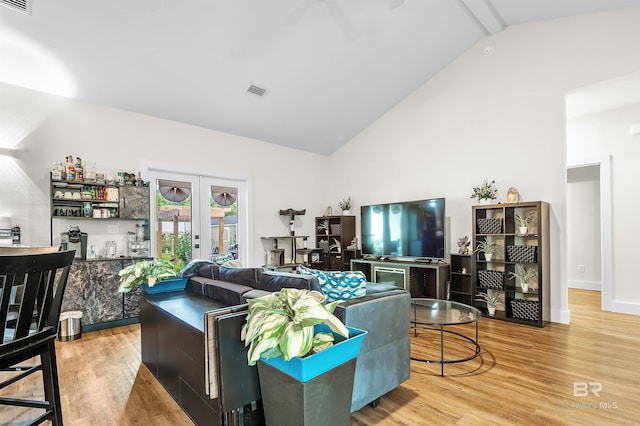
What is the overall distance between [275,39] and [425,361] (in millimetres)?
3725

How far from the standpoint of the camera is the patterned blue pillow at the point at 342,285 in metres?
2.07

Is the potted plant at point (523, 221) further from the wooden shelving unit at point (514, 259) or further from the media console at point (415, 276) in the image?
the media console at point (415, 276)

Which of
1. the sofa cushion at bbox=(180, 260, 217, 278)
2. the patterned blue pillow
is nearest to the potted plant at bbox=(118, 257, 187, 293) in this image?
the sofa cushion at bbox=(180, 260, 217, 278)

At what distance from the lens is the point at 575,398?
2203 mm

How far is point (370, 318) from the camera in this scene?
1.98 m

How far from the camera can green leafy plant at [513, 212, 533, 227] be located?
160 inches

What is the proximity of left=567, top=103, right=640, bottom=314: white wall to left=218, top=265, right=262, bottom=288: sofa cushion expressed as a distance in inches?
198

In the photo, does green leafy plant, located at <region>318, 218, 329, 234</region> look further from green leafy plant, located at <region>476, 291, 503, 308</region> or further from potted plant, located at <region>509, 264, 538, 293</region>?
potted plant, located at <region>509, 264, 538, 293</region>

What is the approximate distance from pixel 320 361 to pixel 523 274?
149 inches

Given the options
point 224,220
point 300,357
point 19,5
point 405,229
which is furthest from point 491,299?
point 19,5

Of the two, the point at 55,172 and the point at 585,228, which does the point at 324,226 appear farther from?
the point at 585,228

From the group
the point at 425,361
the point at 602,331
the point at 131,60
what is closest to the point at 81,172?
the point at 131,60

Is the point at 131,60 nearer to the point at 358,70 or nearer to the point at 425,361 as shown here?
the point at 358,70

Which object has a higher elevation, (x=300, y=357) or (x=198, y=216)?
(x=198, y=216)
